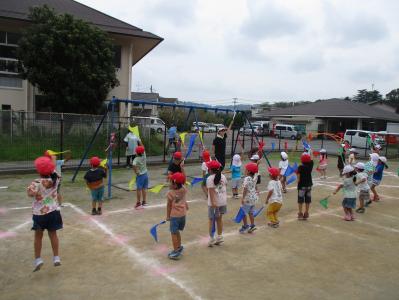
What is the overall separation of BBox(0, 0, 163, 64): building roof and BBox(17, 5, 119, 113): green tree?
2.25 meters

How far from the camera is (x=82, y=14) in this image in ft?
79.0

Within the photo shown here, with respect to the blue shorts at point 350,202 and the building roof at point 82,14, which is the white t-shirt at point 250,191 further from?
the building roof at point 82,14

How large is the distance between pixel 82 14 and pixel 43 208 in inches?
866

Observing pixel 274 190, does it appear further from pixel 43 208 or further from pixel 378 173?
pixel 378 173

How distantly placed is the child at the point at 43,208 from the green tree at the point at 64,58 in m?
14.1

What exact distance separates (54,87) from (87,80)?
1.62 m

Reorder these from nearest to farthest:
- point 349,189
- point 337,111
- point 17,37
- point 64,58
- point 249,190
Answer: point 249,190
point 349,189
point 64,58
point 17,37
point 337,111

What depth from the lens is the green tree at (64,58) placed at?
704 inches

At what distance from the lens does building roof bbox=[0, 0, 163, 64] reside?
20500 mm

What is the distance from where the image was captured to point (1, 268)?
504 cm

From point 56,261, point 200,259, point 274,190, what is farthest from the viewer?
point 274,190

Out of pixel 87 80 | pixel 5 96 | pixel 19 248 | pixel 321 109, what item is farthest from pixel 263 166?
pixel 321 109

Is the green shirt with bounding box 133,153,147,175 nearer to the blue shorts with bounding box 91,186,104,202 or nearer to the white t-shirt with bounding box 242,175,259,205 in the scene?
the blue shorts with bounding box 91,186,104,202

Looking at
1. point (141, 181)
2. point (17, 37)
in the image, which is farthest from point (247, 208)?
point (17, 37)
